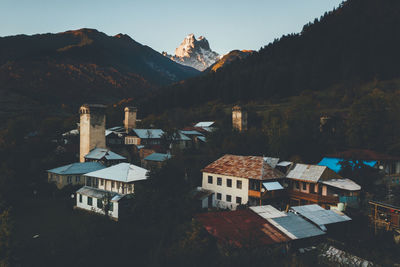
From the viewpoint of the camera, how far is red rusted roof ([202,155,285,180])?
30.8m

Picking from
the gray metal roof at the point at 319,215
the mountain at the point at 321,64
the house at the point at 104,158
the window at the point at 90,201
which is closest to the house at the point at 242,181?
the gray metal roof at the point at 319,215

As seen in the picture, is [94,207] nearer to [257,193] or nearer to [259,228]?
[257,193]

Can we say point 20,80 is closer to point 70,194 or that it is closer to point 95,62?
point 95,62

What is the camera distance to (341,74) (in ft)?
296

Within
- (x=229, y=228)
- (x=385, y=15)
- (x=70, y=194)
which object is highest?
(x=385, y=15)

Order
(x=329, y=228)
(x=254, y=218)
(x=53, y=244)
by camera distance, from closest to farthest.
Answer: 1. (x=53, y=244)
2. (x=254, y=218)
3. (x=329, y=228)

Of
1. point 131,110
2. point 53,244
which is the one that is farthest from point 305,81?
point 53,244

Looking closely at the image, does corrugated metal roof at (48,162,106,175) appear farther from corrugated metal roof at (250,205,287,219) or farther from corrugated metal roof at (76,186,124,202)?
corrugated metal roof at (250,205,287,219)

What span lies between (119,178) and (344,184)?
23316 mm

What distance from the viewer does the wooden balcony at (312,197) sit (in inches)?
1117

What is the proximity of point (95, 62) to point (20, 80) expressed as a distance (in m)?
60.8

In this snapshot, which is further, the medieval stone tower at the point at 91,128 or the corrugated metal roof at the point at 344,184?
the medieval stone tower at the point at 91,128

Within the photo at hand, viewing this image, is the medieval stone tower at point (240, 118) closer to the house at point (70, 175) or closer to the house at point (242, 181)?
the house at point (242, 181)

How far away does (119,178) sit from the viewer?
3309 cm
